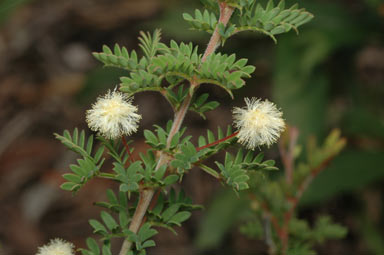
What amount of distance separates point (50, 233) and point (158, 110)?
1.06 m

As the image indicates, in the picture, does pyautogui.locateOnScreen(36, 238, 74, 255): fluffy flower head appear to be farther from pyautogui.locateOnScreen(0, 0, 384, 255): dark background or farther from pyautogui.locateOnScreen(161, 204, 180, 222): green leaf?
pyautogui.locateOnScreen(0, 0, 384, 255): dark background

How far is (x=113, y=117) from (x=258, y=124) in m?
0.25

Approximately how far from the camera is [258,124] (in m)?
0.89

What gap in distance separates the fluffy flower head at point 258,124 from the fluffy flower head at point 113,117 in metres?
0.18

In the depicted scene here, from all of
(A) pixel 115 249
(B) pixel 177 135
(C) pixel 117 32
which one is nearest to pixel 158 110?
(C) pixel 117 32

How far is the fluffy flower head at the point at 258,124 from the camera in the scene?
888mm

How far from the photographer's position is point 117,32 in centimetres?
369

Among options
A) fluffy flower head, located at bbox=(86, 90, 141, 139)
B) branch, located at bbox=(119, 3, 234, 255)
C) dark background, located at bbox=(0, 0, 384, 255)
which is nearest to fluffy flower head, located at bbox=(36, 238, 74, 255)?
branch, located at bbox=(119, 3, 234, 255)

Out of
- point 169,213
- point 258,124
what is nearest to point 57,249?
point 169,213

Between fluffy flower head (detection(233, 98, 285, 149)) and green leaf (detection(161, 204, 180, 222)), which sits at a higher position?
fluffy flower head (detection(233, 98, 285, 149))

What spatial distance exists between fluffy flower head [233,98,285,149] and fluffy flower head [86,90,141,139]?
18cm

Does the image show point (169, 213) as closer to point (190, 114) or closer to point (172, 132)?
point (172, 132)

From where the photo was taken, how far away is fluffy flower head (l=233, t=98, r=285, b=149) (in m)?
0.89

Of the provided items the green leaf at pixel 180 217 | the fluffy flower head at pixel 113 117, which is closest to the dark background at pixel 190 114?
the fluffy flower head at pixel 113 117
